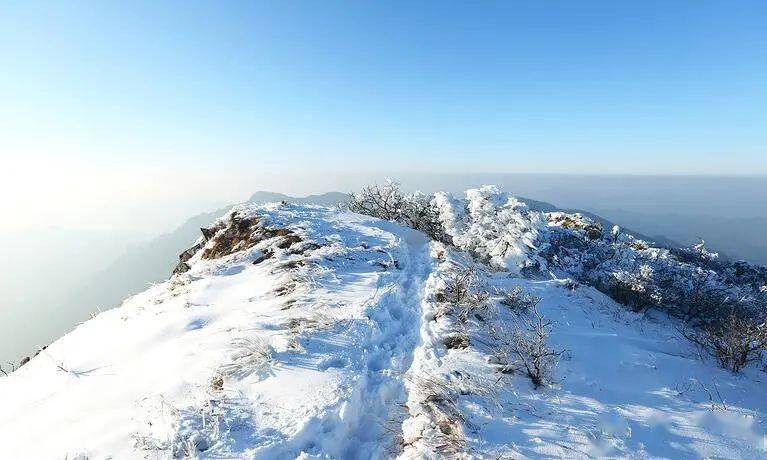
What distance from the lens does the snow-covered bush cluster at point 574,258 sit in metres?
19.0

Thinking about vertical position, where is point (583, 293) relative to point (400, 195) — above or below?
below

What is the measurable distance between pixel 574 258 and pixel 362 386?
24332 millimetres

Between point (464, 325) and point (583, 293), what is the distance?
22.6ft

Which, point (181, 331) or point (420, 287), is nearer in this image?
point (181, 331)

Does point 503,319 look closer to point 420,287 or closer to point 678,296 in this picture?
point 420,287

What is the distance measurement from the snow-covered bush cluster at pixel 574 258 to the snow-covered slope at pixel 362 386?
7.92 m

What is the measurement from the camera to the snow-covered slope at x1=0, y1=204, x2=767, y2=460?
5195 mm

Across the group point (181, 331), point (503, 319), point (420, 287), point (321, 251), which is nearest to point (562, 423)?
point (503, 319)

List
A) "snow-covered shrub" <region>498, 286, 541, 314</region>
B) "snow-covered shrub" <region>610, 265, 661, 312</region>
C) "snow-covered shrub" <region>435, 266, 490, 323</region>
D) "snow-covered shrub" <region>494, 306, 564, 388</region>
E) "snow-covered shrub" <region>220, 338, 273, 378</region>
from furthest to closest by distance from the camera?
"snow-covered shrub" <region>610, 265, 661, 312</region>, "snow-covered shrub" <region>498, 286, 541, 314</region>, "snow-covered shrub" <region>435, 266, 490, 323</region>, "snow-covered shrub" <region>220, 338, 273, 378</region>, "snow-covered shrub" <region>494, 306, 564, 388</region>

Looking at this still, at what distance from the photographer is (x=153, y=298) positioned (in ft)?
44.3

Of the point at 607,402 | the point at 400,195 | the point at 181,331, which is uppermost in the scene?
the point at 400,195

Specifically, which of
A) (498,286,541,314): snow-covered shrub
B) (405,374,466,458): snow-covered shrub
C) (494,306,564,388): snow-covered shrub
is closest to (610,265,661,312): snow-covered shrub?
(498,286,541,314): snow-covered shrub

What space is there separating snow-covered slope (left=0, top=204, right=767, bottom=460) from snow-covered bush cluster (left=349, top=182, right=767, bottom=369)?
792 cm

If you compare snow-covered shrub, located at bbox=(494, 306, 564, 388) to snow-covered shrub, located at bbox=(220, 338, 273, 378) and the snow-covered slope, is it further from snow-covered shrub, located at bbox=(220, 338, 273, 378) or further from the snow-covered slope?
snow-covered shrub, located at bbox=(220, 338, 273, 378)
